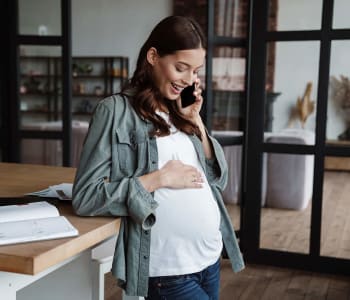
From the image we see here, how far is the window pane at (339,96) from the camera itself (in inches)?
128

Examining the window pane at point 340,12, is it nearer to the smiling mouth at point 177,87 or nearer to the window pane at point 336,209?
the window pane at point 336,209

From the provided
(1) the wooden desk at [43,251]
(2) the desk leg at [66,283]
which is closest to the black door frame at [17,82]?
(1) the wooden desk at [43,251]

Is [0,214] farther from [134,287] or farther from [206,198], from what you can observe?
[206,198]

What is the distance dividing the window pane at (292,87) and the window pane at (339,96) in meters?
0.10

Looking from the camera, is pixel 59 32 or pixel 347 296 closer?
pixel 347 296

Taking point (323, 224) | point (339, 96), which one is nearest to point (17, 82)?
point (339, 96)

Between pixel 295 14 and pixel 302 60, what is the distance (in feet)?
0.94

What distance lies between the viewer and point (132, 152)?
1.32 metres

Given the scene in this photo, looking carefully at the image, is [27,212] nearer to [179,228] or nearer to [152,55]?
[179,228]

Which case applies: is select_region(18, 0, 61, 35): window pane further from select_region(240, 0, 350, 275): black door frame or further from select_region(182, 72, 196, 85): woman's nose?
select_region(182, 72, 196, 85): woman's nose

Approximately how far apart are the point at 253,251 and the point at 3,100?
203 centimetres

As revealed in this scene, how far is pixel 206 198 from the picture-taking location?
4.54 ft

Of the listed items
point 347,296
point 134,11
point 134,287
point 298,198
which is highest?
point 134,11

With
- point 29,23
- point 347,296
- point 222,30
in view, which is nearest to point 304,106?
point 222,30
